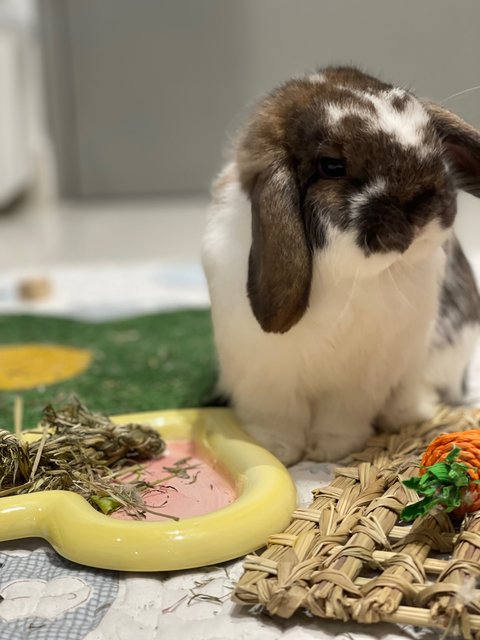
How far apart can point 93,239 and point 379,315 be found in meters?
2.92

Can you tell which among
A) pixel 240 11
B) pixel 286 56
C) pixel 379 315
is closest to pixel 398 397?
pixel 379 315

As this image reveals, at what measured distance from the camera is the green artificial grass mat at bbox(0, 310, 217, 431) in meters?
1.88

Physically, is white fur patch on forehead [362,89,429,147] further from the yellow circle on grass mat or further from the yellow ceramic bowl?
the yellow circle on grass mat

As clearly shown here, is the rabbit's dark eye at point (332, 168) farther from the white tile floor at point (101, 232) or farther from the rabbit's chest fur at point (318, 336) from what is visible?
the white tile floor at point (101, 232)

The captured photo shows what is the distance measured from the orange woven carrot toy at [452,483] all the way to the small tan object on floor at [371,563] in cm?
2

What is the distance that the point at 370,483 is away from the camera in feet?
4.46

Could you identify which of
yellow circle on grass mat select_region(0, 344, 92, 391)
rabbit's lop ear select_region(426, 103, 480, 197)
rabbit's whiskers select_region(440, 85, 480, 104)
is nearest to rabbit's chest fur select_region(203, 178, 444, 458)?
rabbit's lop ear select_region(426, 103, 480, 197)

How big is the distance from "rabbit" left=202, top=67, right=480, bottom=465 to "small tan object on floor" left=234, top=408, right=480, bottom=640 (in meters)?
0.20

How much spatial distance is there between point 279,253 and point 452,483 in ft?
1.34

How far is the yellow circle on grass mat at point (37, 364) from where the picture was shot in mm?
2082

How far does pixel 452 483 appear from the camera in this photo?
1.20 m

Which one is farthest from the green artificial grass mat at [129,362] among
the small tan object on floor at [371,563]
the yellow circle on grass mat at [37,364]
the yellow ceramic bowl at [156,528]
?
the small tan object on floor at [371,563]

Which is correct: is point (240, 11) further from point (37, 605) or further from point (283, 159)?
point (37, 605)

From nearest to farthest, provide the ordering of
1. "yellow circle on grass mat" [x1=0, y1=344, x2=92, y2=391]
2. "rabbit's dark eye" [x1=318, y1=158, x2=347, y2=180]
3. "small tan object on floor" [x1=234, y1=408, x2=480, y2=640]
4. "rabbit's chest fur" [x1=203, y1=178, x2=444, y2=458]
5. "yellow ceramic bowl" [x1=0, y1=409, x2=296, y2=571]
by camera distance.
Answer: "small tan object on floor" [x1=234, y1=408, x2=480, y2=640]
"yellow ceramic bowl" [x1=0, y1=409, x2=296, y2=571]
"rabbit's dark eye" [x1=318, y1=158, x2=347, y2=180]
"rabbit's chest fur" [x1=203, y1=178, x2=444, y2=458]
"yellow circle on grass mat" [x1=0, y1=344, x2=92, y2=391]
